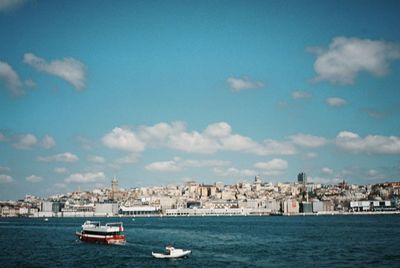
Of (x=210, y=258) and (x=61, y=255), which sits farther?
(x=61, y=255)

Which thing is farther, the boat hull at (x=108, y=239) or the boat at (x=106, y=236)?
the boat at (x=106, y=236)

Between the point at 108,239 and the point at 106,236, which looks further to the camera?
the point at 106,236

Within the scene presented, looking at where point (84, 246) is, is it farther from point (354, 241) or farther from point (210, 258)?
point (354, 241)

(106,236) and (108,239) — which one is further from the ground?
(106,236)

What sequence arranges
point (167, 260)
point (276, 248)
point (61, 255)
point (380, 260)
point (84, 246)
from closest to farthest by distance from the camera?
point (380, 260), point (167, 260), point (61, 255), point (276, 248), point (84, 246)

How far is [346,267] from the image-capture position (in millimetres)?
43719

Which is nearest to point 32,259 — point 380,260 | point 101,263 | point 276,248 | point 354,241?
point 101,263

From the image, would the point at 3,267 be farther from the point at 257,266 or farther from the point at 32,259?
the point at 257,266

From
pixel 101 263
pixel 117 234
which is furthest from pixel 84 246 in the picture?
pixel 101 263

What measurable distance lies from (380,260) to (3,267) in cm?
3612

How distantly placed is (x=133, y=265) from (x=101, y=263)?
348 centimetres

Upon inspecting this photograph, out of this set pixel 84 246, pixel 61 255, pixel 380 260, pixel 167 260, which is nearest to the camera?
pixel 380 260

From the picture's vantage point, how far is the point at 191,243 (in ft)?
226

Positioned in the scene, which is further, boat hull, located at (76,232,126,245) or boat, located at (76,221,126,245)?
boat, located at (76,221,126,245)
